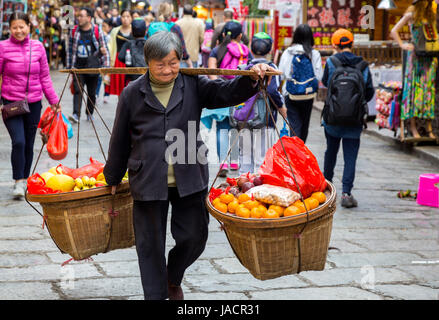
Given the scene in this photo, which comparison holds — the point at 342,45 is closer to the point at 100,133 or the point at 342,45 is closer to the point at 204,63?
the point at 100,133

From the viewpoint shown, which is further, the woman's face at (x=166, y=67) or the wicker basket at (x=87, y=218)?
the wicker basket at (x=87, y=218)

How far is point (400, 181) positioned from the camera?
25.4 feet

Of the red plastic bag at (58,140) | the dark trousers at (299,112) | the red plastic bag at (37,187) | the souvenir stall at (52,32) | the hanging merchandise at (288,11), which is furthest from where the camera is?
the souvenir stall at (52,32)

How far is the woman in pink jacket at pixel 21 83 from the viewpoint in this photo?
6066mm

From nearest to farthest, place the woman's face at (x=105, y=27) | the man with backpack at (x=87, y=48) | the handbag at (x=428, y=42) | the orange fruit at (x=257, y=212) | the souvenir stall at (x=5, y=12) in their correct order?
the orange fruit at (x=257, y=212) < the handbag at (x=428, y=42) < the man with backpack at (x=87, y=48) < the souvenir stall at (x=5, y=12) < the woman's face at (x=105, y=27)

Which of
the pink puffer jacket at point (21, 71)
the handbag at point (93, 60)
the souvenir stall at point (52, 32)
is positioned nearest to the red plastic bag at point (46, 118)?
the pink puffer jacket at point (21, 71)

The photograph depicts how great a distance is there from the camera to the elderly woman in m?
3.30

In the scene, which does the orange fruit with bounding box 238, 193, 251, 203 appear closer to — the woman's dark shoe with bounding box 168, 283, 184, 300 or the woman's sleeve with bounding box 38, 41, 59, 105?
the woman's dark shoe with bounding box 168, 283, 184, 300

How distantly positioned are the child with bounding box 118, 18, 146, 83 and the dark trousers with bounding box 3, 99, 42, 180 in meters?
2.96

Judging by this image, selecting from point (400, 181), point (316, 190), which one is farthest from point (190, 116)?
point (400, 181)

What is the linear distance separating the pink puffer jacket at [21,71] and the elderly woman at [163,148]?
2.96m

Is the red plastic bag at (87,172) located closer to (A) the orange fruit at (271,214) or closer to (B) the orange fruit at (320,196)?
(A) the orange fruit at (271,214)

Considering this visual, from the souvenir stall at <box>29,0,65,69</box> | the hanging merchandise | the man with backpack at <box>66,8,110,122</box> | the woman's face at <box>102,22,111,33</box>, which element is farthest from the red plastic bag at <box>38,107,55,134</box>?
the souvenir stall at <box>29,0,65,69</box>

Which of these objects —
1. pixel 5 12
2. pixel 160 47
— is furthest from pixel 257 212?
pixel 5 12
